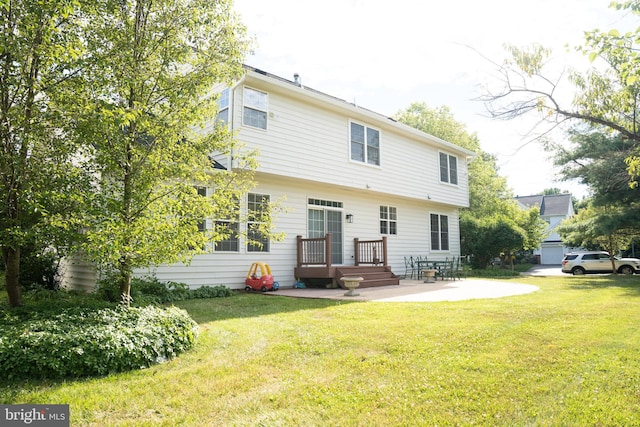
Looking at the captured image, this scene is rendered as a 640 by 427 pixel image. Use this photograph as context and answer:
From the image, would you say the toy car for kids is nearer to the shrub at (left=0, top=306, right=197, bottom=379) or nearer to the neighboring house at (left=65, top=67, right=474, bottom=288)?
the neighboring house at (left=65, top=67, right=474, bottom=288)

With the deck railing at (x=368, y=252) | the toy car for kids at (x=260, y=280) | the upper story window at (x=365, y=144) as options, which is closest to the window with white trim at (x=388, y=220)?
the deck railing at (x=368, y=252)

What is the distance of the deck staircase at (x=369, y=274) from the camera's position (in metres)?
12.1

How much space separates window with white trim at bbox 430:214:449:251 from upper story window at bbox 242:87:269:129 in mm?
10247

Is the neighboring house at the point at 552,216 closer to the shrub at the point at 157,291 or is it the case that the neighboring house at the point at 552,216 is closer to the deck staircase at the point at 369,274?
the deck staircase at the point at 369,274

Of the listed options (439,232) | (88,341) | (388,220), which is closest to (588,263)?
(439,232)

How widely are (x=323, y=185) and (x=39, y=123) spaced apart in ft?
30.1

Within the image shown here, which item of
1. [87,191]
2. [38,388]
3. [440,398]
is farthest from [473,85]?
[38,388]

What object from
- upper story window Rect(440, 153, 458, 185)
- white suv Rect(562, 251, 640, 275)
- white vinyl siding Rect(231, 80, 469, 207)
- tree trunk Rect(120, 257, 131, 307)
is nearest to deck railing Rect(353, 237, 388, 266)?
white vinyl siding Rect(231, 80, 469, 207)

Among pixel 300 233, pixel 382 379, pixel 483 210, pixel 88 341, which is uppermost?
pixel 483 210

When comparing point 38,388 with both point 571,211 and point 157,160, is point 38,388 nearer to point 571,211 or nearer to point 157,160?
point 157,160

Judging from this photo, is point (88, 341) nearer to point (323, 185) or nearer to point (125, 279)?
point (125, 279)

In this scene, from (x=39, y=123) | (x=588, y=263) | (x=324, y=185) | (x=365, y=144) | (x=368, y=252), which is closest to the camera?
(x=39, y=123)

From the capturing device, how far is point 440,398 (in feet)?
10.7

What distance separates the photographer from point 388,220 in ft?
53.2
